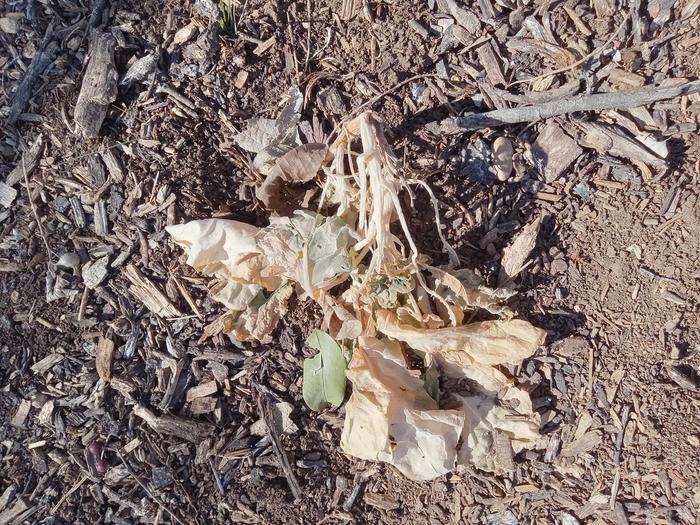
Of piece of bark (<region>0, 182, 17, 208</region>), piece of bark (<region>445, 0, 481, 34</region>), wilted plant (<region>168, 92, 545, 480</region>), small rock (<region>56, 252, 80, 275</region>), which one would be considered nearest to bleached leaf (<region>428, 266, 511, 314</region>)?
wilted plant (<region>168, 92, 545, 480</region>)

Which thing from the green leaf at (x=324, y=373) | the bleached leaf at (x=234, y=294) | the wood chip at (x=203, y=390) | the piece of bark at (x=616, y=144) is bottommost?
the wood chip at (x=203, y=390)

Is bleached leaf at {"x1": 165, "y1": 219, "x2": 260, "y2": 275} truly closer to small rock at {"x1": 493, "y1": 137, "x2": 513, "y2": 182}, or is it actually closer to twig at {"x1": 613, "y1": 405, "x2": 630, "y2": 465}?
small rock at {"x1": 493, "y1": 137, "x2": 513, "y2": 182}

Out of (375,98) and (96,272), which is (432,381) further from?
(96,272)

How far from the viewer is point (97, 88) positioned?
2.35m

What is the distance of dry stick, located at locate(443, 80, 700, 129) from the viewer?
2.26 m

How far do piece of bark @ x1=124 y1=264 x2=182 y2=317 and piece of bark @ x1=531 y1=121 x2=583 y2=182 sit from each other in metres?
1.61

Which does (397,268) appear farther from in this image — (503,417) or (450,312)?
(503,417)

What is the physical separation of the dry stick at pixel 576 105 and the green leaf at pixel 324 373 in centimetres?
101

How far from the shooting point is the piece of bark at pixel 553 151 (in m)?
2.34

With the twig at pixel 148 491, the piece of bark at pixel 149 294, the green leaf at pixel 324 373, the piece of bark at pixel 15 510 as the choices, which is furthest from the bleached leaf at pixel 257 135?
the piece of bark at pixel 15 510

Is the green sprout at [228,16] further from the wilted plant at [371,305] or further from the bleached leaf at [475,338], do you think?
the bleached leaf at [475,338]

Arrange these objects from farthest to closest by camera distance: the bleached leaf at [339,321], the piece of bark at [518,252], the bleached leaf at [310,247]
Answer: the piece of bark at [518,252] < the bleached leaf at [339,321] < the bleached leaf at [310,247]

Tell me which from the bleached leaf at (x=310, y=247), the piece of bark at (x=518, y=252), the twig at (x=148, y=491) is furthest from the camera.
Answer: the twig at (x=148, y=491)

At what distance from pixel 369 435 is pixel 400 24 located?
1.63 metres
